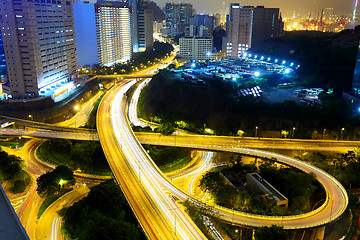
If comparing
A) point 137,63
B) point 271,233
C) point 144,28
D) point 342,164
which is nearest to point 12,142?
point 271,233

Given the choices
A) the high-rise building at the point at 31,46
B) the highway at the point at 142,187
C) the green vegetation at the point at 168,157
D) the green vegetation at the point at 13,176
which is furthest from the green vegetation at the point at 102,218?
the high-rise building at the point at 31,46

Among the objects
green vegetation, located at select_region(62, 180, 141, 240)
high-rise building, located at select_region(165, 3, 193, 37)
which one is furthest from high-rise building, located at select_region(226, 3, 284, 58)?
green vegetation, located at select_region(62, 180, 141, 240)

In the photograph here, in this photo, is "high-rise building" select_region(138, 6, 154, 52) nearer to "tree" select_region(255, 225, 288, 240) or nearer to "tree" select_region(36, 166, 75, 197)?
"tree" select_region(36, 166, 75, 197)

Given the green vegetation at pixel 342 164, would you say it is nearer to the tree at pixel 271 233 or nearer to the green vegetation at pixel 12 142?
the tree at pixel 271 233

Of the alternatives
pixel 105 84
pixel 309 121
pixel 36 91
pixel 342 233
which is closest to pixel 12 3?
pixel 36 91

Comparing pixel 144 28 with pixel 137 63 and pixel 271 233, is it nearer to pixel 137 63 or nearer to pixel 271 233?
pixel 137 63

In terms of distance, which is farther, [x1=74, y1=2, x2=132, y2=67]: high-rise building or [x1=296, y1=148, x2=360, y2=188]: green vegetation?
[x1=74, y1=2, x2=132, y2=67]: high-rise building
